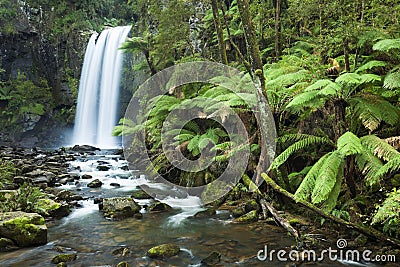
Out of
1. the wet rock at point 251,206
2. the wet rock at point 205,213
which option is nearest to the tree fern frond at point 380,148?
the wet rock at point 251,206

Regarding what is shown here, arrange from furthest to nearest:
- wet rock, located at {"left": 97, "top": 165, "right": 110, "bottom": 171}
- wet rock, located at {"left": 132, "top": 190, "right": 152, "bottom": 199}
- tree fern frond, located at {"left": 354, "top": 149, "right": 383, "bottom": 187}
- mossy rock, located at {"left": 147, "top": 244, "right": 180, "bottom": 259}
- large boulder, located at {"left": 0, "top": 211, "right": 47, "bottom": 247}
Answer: wet rock, located at {"left": 97, "top": 165, "right": 110, "bottom": 171}, wet rock, located at {"left": 132, "top": 190, "right": 152, "bottom": 199}, large boulder, located at {"left": 0, "top": 211, "right": 47, "bottom": 247}, mossy rock, located at {"left": 147, "top": 244, "right": 180, "bottom": 259}, tree fern frond, located at {"left": 354, "top": 149, "right": 383, "bottom": 187}

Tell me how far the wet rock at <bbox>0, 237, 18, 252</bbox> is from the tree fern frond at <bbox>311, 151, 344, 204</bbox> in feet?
13.0

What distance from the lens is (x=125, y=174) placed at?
1028cm

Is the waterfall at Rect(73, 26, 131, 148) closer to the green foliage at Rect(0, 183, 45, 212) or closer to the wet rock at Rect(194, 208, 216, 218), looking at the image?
the green foliage at Rect(0, 183, 45, 212)

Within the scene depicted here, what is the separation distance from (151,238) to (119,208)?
146 cm

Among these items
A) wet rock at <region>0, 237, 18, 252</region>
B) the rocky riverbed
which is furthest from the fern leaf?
wet rock at <region>0, 237, 18, 252</region>

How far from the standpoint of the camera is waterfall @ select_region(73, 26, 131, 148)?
1859 centimetres

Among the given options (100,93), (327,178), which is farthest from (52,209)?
(100,93)

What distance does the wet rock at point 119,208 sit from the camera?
238 inches

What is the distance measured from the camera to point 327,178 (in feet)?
12.4

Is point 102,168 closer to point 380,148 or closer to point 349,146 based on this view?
point 349,146

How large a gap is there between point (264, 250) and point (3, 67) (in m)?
20.0

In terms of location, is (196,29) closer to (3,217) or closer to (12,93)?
(3,217)

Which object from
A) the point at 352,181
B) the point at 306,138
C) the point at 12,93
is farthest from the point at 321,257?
the point at 12,93
